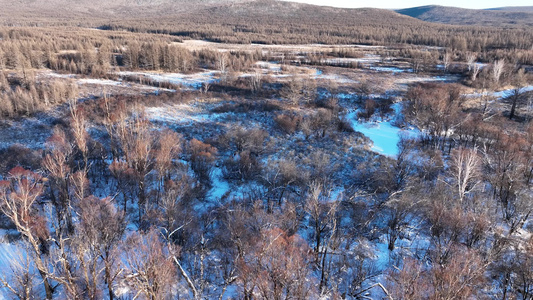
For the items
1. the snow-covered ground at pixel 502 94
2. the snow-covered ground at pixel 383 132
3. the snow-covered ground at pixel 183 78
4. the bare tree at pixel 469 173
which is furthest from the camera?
the snow-covered ground at pixel 183 78

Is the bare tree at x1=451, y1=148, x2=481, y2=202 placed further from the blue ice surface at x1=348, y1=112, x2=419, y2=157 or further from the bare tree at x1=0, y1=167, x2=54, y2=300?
the bare tree at x1=0, y1=167, x2=54, y2=300

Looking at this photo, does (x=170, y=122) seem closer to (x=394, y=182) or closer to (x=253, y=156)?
(x=253, y=156)

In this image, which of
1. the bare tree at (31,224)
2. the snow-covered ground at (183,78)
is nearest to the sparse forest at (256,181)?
the bare tree at (31,224)

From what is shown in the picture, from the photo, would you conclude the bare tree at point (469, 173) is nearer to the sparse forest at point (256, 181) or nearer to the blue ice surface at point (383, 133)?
the sparse forest at point (256, 181)

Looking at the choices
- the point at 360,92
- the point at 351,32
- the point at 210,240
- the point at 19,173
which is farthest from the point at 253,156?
the point at 351,32

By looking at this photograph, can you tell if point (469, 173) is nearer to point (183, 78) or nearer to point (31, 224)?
point (31, 224)

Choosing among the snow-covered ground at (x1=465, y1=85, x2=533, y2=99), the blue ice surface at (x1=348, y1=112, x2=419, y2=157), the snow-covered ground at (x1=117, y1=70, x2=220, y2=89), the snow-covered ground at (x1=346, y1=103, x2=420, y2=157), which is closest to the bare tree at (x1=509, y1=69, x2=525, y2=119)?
the snow-covered ground at (x1=465, y1=85, x2=533, y2=99)
